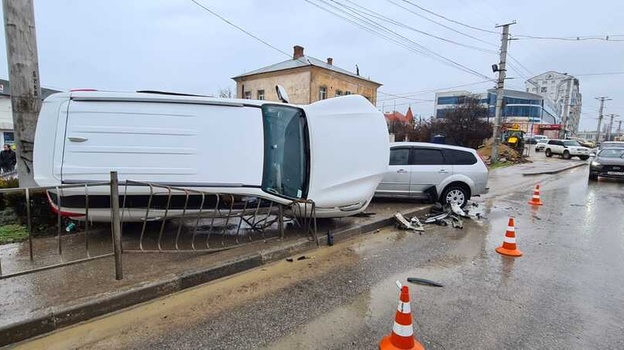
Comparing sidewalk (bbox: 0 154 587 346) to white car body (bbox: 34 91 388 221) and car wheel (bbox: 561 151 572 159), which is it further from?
car wheel (bbox: 561 151 572 159)

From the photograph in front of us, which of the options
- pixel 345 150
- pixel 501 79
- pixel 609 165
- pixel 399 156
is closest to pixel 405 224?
pixel 345 150

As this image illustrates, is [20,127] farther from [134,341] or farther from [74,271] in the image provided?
[134,341]

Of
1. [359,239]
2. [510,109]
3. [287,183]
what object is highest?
[510,109]

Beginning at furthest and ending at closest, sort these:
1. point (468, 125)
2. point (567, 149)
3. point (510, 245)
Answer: point (567, 149) < point (468, 125) < point (510, 245)

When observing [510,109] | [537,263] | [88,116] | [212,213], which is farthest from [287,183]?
[510,109]

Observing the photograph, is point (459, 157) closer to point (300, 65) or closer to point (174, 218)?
point (174, 218)

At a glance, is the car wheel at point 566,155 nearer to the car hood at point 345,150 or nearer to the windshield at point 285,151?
the car hood at point 345,150

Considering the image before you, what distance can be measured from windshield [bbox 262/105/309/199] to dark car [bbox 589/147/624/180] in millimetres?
15976

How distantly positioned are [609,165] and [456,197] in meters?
11.2

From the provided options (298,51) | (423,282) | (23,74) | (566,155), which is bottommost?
(423,282)

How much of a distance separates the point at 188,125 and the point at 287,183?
1639mm

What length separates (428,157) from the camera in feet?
28.8

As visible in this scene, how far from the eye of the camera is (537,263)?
513 centimetres

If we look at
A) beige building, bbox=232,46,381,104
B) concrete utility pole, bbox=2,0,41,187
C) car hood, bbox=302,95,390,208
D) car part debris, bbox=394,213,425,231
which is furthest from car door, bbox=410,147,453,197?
beige building, bbox=232,46,381,104
